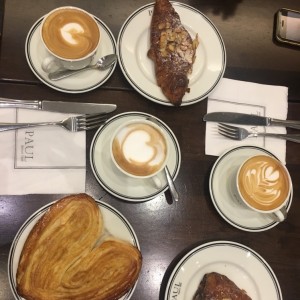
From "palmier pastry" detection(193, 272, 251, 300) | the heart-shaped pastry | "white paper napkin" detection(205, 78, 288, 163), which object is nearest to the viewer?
the heart-shaped pastry

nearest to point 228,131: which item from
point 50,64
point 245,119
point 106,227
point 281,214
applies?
point 245,119

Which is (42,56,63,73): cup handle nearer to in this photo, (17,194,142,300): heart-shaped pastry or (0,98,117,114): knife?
(0,98,117,114): knife

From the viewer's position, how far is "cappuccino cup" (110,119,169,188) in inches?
48.4

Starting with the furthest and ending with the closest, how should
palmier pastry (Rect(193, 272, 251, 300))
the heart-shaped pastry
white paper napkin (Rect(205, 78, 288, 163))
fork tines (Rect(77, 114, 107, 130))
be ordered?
1. white paper napkin (Rect(205, 78, 288, 163))
2. fork tines (Rect(77, 114, 107, 130))
3. palmier pastry (Rect(193, 272, 251, 300))
4. the heart-shaped pastry

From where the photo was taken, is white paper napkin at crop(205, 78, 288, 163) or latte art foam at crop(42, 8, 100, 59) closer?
latte art foam at crop(42, 8, 100, 59)

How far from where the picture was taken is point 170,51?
1397 millimetres

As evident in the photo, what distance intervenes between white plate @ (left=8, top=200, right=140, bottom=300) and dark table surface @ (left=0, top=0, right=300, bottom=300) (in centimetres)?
9

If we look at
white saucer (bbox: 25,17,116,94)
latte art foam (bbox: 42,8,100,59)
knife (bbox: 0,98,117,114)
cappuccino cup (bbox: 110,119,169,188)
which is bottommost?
cappuccino cup (bbox: 110,119,169,188)

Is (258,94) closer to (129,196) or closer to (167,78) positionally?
(167,78)

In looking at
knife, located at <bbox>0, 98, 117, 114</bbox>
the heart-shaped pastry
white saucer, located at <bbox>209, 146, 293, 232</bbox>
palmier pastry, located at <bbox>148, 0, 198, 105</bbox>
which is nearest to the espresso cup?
knife, located at <bbox>0, 98, 117, 114</bbox>

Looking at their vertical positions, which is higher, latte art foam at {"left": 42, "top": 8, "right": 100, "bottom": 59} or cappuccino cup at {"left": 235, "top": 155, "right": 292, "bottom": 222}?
latte art foam at {"left": 42, "top": 8, "right": 100, "bottom": 59}

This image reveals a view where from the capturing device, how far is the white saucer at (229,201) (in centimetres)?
134

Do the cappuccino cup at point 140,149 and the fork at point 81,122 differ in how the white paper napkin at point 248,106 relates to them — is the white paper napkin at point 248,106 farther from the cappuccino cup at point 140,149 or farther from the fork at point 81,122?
the fork at point 81,122

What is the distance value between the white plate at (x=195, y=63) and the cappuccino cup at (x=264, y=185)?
31 centimetres
